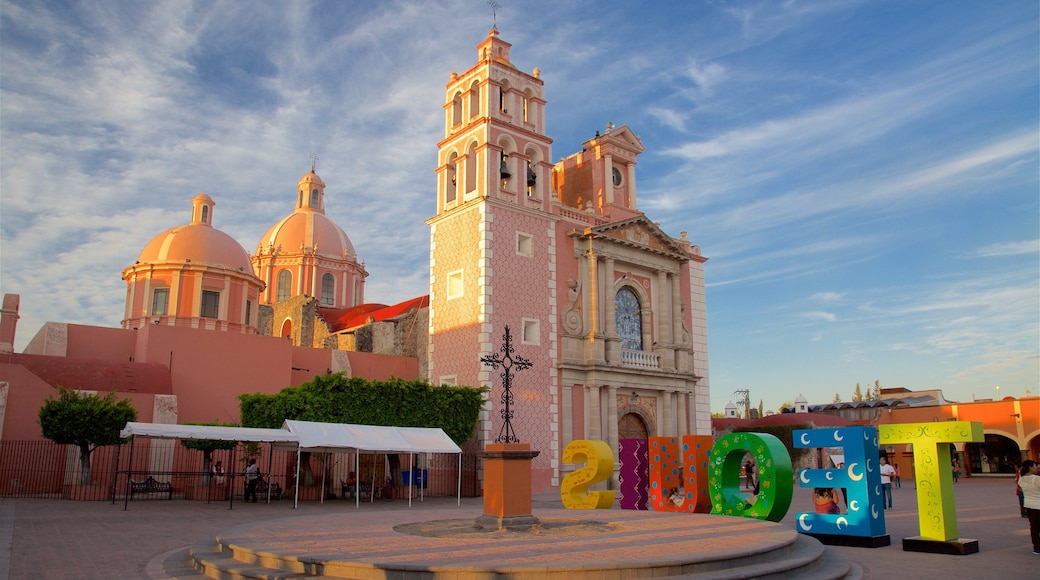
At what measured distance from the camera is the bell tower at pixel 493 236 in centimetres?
2422

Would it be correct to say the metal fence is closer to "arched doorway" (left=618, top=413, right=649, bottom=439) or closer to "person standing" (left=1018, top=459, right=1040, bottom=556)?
"arched doorway" (left=618, top=413, right=649, bottom=439)

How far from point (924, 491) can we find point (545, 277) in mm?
16436

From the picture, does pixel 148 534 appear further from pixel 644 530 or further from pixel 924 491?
pixel 924 491

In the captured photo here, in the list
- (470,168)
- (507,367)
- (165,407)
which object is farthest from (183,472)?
(470,168)

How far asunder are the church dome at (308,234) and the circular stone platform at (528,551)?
35.1 meters

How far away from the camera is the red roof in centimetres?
3572

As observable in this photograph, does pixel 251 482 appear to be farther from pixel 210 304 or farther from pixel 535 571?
pixel 210 304

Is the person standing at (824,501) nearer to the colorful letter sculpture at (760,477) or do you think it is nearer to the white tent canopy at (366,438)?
the colorful letter sculpture at (760,477)

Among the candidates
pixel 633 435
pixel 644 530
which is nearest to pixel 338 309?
pixel 633 435

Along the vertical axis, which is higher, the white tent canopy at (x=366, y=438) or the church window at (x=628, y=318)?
the church window at (x=628, y=318)

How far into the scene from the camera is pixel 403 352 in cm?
3070

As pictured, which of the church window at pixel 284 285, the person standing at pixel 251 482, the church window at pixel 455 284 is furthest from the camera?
the church window at pixel 284 285

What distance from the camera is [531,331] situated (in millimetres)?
25016

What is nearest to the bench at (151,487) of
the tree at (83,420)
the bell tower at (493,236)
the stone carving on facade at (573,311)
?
the tree at (83,420)
